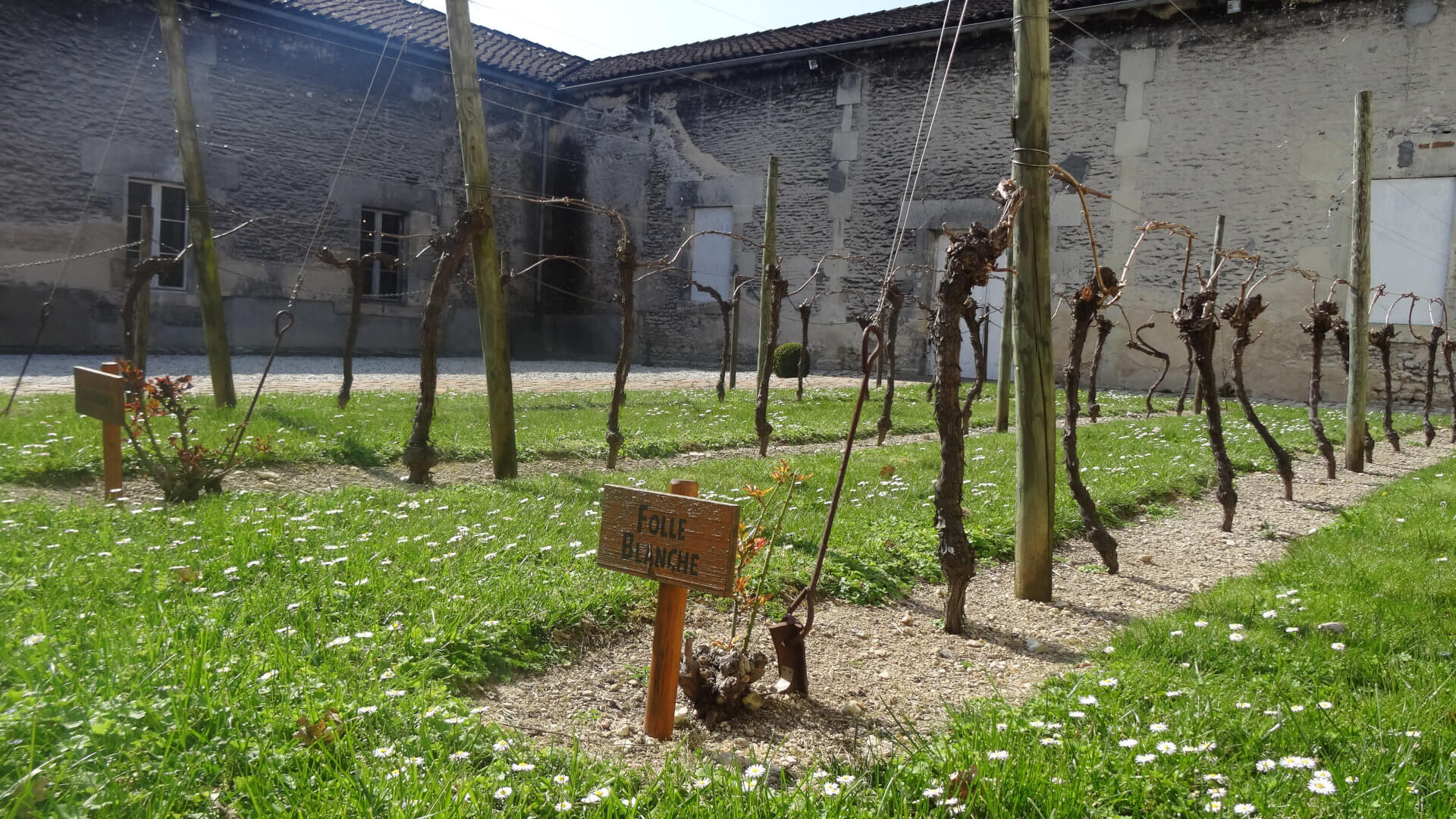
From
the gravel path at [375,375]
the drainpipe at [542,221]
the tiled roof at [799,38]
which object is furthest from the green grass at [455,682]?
the drainpipe at [542,221]

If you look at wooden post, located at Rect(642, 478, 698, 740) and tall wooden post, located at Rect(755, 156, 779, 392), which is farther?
tall wooden post, located at Rect(755, 156, 779, 392)

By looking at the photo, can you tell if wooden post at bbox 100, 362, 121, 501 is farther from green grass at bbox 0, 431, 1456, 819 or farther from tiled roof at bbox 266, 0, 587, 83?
tiled roof at bbox 266, 0, 587, 83

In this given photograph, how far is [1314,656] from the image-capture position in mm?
3049

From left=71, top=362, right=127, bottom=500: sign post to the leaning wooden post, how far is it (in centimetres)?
442

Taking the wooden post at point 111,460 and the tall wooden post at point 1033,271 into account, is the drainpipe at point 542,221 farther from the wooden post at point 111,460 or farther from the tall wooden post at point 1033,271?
the tall wooden post at point 1033,271

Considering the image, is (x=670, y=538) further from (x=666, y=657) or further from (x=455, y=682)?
(x=455, y=682)

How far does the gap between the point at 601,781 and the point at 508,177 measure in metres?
19.0

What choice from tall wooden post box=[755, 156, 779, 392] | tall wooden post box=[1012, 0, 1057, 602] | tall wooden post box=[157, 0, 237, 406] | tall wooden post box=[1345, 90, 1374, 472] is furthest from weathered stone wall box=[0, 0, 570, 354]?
tall wooden post box=[1345, 90, 1374, 472]

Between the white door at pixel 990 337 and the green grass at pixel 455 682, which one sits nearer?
the green grass at pixel 455 682

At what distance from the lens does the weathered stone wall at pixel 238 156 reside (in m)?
13.6

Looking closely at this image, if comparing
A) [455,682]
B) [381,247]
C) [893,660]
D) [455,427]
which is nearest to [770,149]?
[381,247]

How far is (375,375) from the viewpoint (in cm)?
1391

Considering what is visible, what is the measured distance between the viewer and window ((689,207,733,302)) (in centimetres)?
1964

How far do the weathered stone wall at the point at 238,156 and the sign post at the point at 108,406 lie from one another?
24.6 ft
